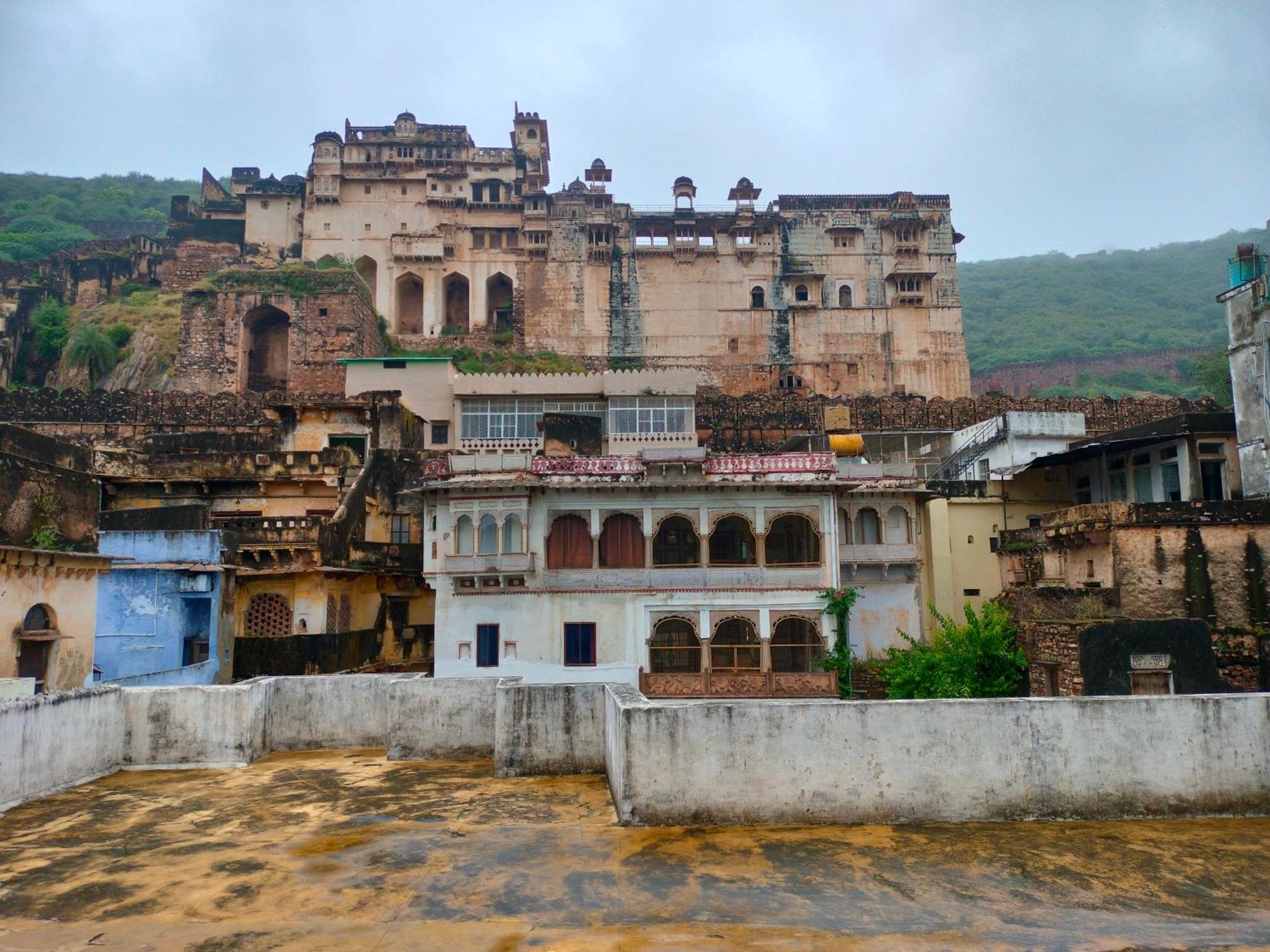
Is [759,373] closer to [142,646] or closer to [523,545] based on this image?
[523,545]

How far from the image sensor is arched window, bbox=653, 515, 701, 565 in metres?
23.0

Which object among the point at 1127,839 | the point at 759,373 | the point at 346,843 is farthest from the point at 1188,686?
the point at 759,373

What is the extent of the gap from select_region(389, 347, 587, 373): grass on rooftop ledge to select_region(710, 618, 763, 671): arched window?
28266 mm

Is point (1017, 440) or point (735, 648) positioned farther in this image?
point (1017, 440)

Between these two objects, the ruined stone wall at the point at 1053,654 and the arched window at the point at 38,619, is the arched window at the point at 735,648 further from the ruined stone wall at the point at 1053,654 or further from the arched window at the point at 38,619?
the arched window at the point at 38,619

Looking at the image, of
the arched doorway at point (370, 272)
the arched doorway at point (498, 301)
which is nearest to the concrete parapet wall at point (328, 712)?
the arched doorway at point (498, 301)

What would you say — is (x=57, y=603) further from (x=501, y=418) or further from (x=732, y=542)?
(x=501, y=418)

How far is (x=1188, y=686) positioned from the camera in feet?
47.6

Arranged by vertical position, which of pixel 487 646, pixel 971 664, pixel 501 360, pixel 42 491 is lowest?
pixel 971 664

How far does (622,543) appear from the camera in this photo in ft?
73.2

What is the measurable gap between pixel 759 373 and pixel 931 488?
98.7ft

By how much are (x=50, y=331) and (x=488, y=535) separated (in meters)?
43.7

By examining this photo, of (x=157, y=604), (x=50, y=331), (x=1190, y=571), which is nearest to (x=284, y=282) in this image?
(x=50, y=331)

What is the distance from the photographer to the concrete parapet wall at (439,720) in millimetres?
14641
